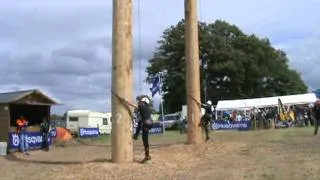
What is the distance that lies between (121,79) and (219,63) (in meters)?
67.4

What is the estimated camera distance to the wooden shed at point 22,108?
28.8 metres

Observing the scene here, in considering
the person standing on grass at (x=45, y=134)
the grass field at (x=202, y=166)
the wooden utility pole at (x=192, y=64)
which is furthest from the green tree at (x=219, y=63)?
the grass field at (x=202, y=166)

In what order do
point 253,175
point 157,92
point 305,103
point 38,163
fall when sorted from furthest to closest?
point 305,103 → point 157,92 → point 38,163 → point 253,175

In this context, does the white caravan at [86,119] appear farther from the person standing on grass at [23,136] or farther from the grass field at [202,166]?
the grass field at [202,166]

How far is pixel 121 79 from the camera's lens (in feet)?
57.3

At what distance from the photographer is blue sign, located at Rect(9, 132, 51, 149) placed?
2754 cm

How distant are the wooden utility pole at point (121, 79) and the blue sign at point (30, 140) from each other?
1114 centimetres

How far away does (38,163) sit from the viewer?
2050cm

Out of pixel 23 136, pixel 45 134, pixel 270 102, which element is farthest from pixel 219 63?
pixel 23 136

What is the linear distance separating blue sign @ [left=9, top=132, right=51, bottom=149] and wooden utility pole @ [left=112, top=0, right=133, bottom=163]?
1114cm

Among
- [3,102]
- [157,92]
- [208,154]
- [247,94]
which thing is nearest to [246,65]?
[247,94]

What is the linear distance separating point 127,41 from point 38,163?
18.5 feet

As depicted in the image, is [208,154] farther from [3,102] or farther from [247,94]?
[247,94]

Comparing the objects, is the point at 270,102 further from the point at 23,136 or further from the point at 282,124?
the point at 23,136
